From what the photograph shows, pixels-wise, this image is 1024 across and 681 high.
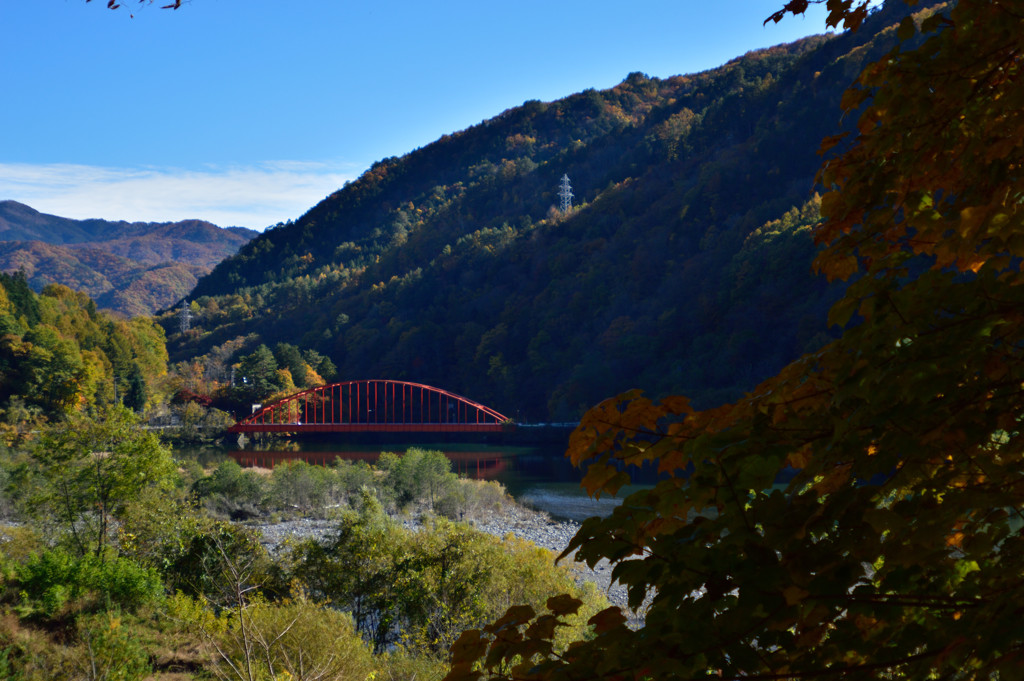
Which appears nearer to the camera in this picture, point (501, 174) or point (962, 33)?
point (962, 33)

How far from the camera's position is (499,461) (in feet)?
120

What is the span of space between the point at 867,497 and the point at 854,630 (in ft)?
0.71

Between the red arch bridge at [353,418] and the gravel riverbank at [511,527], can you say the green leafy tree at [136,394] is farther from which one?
the gravel riverbank at [511,527]

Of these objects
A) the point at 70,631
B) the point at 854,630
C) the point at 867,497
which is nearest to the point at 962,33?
the point at 867,497

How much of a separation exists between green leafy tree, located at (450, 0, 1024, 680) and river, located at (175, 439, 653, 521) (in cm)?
2111

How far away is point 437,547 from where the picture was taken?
9789mm

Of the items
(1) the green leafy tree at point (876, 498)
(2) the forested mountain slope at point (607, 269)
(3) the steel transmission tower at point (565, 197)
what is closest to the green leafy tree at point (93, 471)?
(1) the green leafy tree at point (876, 498)

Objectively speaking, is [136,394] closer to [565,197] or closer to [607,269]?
[607,269]

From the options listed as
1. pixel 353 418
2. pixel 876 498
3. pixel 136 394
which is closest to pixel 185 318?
pixel 353 418

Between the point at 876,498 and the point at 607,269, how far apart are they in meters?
55.5

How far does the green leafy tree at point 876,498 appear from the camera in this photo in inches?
40.3

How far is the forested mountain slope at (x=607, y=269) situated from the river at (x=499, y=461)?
5.80 meters

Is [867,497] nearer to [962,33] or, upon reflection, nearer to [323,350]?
[962,33]

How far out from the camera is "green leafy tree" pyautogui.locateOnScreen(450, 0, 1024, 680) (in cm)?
102
